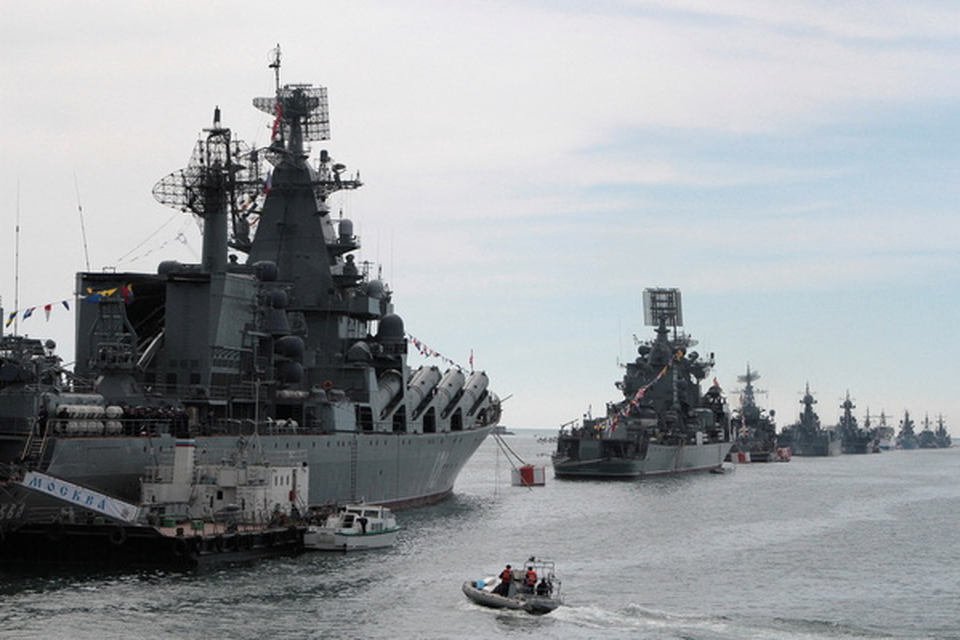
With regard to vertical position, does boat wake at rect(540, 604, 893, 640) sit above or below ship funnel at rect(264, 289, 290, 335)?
below

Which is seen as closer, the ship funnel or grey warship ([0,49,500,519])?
grey warship ([0,49,500,519])

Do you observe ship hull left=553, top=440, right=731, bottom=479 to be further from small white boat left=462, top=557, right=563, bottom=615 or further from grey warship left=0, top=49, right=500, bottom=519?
small white boat left=462, top=557, right=563, bottom=615

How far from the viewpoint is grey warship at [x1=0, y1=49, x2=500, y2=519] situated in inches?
2090

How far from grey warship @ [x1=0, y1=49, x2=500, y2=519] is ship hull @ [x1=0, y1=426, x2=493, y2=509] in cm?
10

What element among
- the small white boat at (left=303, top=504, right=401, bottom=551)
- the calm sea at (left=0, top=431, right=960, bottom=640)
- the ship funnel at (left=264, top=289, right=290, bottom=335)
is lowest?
the calm sea at (left=0, top=431, right=960, bottom=640)

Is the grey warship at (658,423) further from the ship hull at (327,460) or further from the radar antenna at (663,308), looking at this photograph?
the ship hull at (327,460)

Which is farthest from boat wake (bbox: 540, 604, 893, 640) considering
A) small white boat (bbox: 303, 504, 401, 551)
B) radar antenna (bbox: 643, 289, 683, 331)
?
radar antenna (bbox: 643, 289, 683, 331)

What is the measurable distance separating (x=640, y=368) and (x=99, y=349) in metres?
90.7

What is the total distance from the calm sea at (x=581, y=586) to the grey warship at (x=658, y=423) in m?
40.7

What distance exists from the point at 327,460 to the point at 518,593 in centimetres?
2401

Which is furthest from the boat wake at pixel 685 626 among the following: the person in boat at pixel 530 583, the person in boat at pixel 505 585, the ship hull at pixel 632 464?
the ship hull at pixel 632 464

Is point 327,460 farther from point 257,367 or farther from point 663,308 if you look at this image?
point 663,308

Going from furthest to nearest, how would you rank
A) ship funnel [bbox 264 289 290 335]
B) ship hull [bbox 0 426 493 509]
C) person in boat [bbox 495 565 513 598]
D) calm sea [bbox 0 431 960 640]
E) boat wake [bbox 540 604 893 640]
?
ship funnel [bbox 264 289 290 335], ship hull [bbox 0 426 493 509], person in boat [bbox 495 565 513 598], calm sea [bbox 0 431 960 640], boat wake [bbox 540 604 893 640]

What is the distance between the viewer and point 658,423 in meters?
135
